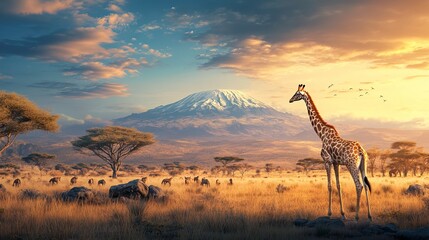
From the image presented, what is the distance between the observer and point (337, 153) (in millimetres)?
12883

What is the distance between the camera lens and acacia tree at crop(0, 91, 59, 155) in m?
26.5

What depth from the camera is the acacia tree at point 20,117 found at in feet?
87.0

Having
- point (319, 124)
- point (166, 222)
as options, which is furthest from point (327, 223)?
point (166, 222)

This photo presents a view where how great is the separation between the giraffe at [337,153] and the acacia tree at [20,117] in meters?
19.7

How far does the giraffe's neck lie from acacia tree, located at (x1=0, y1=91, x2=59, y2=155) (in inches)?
783

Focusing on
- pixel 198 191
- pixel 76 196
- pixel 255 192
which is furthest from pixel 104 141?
pixel 76 196

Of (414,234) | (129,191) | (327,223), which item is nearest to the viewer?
(414,234)

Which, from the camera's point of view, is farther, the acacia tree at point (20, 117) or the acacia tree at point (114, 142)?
the acacia tree at point (114, 142)

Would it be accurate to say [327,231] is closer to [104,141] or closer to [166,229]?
[166,229]

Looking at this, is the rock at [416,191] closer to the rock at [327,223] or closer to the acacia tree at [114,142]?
the rock at [327,223]

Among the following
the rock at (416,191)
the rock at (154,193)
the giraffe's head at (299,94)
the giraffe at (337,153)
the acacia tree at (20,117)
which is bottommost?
the rock at (416,191)

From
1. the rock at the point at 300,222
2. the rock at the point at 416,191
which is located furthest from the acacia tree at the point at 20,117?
the rock at the point at 416,191

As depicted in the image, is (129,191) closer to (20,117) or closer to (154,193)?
(154,193)

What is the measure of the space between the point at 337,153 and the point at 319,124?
5.58ft
